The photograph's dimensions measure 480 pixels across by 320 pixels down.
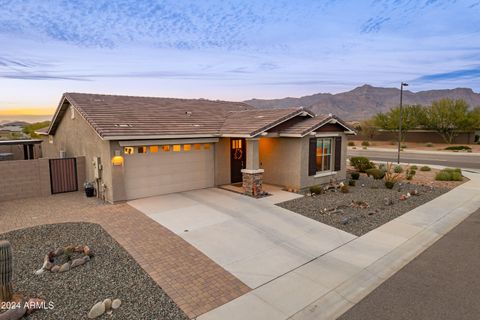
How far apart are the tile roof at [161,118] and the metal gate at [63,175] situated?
293 cm

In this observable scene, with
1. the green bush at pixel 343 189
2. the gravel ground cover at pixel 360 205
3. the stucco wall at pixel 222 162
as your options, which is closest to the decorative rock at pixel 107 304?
the gravel ground cover at pixel 360 205

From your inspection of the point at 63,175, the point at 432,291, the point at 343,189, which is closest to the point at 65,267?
the point at 432,291

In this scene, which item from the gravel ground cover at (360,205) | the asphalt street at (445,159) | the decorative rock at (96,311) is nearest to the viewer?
the decorative rock at (96,311)

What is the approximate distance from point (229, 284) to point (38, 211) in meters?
9.60

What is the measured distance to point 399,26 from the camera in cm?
2811

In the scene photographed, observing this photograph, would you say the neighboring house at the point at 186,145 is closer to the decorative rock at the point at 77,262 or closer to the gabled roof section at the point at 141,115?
the gabled roof section at the point at 141,115

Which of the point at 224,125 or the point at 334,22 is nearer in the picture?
the point at 224,125

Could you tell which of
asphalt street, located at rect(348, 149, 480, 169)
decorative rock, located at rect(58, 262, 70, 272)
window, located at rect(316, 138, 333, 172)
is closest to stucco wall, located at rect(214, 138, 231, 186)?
window, located at rect(316, 138, 333, 172)

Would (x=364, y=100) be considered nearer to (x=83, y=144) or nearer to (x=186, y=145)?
(x=186, y=145)

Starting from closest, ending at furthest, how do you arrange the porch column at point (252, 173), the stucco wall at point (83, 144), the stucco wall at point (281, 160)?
the stucco wall at point (83, 144)
the porch column at point (252, 173)
the stucco wall at point (281, 160)

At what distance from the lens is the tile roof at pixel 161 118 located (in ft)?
43.3

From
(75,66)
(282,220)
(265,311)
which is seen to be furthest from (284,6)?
(265,311)

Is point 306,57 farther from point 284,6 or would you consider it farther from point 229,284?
point 229,284

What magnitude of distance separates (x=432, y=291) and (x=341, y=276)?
1.82 metres
